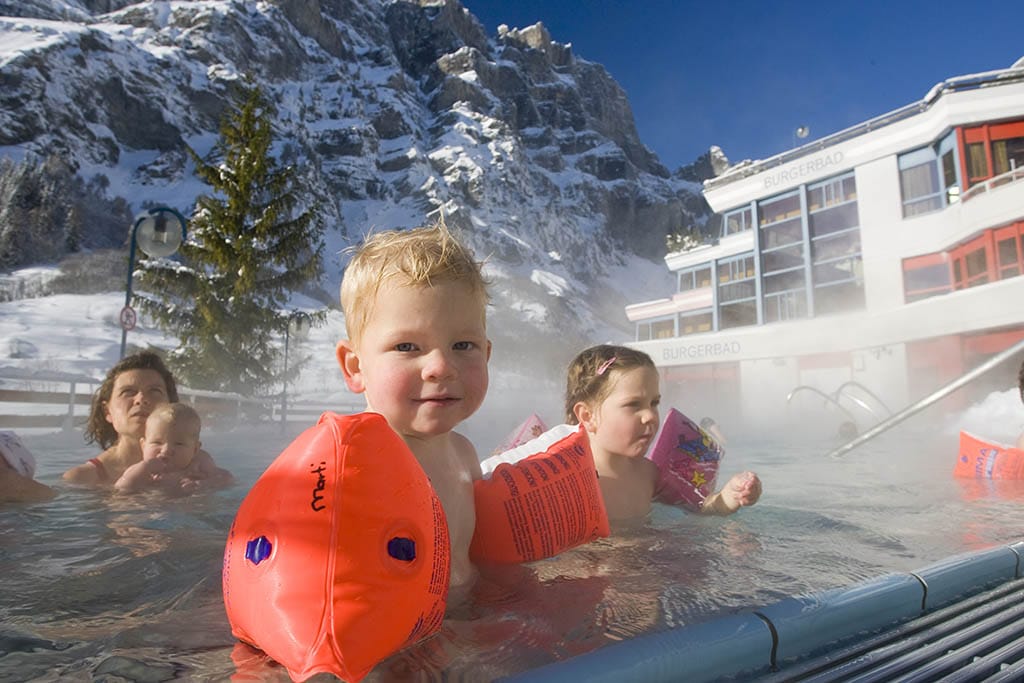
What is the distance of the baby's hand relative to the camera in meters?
2.51

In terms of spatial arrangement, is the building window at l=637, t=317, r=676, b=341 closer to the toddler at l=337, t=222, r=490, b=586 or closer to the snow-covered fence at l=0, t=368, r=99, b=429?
the snow-covered fence at l=0, t=368, r=99, b=429

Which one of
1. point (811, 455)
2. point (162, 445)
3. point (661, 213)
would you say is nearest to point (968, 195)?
point (811, 455)

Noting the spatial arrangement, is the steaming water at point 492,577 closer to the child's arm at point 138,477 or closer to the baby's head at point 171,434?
the child's arm at point 138,477

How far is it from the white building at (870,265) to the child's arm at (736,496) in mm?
8708

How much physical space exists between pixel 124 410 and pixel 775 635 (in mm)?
3448

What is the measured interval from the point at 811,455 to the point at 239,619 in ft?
23.8

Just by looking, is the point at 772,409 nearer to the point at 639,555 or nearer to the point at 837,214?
the point at 837,214

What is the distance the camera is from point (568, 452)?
197 cm

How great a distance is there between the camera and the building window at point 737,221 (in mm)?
22219

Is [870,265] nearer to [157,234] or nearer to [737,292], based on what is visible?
[737,292]

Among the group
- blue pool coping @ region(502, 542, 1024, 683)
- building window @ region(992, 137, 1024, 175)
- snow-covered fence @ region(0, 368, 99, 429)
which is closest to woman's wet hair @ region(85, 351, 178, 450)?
blue pool coping @ region(502, 542, 1024, 683)

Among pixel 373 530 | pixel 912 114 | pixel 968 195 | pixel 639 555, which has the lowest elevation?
pixel 639 555

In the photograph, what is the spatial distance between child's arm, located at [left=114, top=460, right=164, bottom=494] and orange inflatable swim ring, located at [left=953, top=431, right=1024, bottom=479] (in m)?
5.01

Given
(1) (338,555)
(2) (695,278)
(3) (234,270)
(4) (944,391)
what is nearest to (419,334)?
(1) (338,555)
